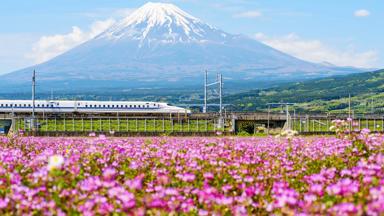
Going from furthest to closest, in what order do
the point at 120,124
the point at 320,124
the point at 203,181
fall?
1. the point at 320,124
2. the point at 120,124
3. the point at 203,181

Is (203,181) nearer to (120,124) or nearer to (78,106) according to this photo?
(120,124)

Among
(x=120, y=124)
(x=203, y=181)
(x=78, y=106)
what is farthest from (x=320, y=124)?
(x=203, y=181)

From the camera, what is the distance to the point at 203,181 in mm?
7660

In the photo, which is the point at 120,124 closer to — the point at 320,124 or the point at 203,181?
the point at 320,124

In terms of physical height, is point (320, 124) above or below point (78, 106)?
below

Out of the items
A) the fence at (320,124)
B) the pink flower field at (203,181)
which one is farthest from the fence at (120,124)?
the pink flower field at (203,181)

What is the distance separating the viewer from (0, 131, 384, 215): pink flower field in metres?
5.66

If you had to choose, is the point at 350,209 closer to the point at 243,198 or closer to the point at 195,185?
the point at 243,198

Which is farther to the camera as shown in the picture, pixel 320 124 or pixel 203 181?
pixel 320 124

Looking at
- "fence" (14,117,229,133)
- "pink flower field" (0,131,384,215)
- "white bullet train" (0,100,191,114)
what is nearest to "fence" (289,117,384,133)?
"fence" (14,117,229,133)

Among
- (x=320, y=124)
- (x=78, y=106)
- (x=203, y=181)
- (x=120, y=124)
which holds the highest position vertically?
(x=203, y=181)

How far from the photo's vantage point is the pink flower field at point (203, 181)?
566 centimetres

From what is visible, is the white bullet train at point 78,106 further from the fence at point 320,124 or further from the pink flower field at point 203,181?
the pink flower field at point 203,181

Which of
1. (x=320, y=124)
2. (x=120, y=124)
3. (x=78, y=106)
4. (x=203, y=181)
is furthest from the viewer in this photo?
(x=78, y=106)
